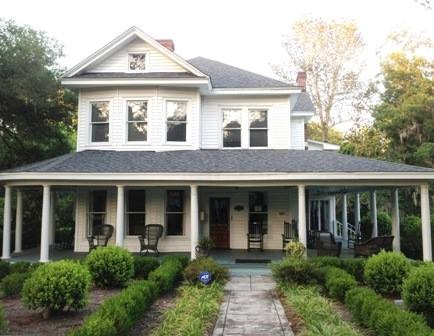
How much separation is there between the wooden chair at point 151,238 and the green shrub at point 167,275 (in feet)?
10.6

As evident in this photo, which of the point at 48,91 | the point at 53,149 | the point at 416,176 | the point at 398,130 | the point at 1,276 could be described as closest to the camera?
the point at 1,276

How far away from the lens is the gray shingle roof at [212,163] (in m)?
13.7

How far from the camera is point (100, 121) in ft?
55.4

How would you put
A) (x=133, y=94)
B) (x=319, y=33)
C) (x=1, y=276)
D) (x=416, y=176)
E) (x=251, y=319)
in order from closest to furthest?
(x=251, y=319), (x=1, y=276), (x=416, y=176), (x=133, y=94), (x=319, y=33)

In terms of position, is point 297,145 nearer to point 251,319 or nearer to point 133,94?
point 133,94

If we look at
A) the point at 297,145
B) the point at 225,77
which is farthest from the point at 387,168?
the point at 225,77

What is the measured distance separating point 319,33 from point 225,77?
1770 centimetres

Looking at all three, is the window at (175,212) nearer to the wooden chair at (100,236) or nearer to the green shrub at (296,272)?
the wooden chair at (100,236)

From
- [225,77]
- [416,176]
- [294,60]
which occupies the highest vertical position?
[294,60]

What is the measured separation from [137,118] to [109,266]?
7513mm

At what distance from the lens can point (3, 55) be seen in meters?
17.4

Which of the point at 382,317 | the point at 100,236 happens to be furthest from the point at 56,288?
the point at 100,236

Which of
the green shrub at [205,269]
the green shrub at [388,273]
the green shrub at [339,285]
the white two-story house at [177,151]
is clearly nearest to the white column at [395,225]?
the white two-story house at [177,151]

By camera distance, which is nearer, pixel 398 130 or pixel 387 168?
pixel 387 168
